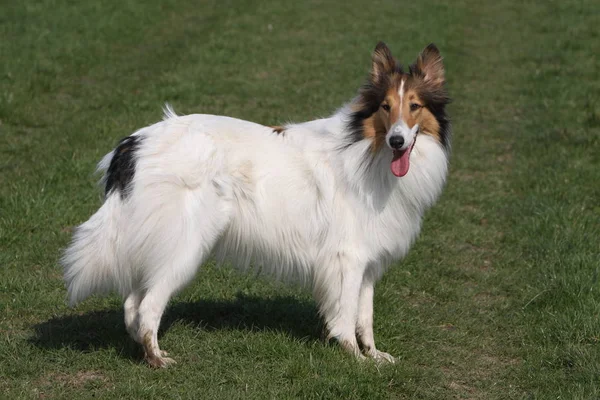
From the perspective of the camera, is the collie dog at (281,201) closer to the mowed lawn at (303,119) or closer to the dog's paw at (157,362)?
the dog's paw at (157,362)

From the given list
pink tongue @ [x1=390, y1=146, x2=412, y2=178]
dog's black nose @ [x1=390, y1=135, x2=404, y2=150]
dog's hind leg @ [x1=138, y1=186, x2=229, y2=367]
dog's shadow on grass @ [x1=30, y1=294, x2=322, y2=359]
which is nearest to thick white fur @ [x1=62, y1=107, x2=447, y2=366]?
dog's hind leg @ [x1=138, y1=186, x2=229, y2=367]

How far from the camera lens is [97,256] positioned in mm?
4867

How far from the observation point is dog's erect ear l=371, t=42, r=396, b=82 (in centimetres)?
516

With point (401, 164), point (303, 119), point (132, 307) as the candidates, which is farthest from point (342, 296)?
point (303, 119)

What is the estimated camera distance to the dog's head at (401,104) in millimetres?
5004

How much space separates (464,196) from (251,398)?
4.59 meters

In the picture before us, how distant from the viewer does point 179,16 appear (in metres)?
16.0

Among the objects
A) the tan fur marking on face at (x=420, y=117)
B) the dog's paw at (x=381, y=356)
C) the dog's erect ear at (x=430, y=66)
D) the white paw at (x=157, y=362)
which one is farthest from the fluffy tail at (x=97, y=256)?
the dog's erect ear at (x=430, y=66)

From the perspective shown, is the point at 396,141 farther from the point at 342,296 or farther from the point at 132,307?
the point at 132,307

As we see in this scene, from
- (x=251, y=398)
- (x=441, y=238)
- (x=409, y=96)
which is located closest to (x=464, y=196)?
(x=441, y=238)

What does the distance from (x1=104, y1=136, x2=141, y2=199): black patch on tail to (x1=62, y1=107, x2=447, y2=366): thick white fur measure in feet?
0.16

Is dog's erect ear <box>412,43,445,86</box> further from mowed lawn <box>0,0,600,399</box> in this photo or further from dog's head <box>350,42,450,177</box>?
mowed lawn <box>0,0,600,399</box>

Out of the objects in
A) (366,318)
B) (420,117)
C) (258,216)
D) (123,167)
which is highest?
(420,117)

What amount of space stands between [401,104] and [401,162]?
0.37 m
